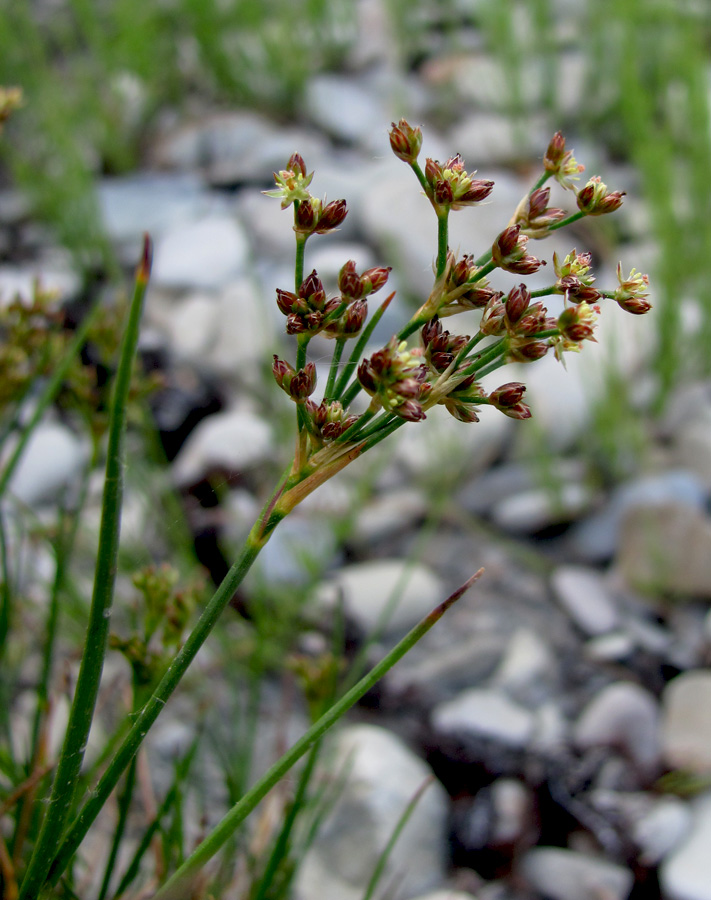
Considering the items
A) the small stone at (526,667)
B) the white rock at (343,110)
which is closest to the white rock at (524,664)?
the small stone at (526,667)

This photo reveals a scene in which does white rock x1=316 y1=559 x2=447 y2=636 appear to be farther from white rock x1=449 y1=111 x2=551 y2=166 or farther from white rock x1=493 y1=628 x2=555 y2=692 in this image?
white rock x1=449 y1=111 x2=551 y2=166

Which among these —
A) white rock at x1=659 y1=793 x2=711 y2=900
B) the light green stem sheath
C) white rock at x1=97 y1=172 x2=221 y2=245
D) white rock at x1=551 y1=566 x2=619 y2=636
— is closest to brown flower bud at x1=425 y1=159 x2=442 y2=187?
the light green stem sheath

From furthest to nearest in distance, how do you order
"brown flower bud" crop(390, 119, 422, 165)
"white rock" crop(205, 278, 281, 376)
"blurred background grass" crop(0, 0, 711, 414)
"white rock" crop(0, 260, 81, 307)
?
"white rock" crop(0, 260, 81, 307) → "white rock" crop(205, 278, 281, 376) → "blurred background grass" crop(0, 0, 711, 414) → "brown flower bud" crop(390, 119, 422, 165)

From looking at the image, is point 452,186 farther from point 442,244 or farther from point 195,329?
point 195,329

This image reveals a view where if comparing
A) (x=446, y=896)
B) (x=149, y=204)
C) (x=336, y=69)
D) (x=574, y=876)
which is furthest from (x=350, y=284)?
(x=336, y=69)

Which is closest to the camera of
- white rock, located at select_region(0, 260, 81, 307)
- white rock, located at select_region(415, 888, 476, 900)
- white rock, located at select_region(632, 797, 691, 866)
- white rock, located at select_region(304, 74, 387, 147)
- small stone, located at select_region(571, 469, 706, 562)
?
white rock, located at select_region(415, 888, 476, 900)

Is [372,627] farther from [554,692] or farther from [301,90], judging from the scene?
[301,90]

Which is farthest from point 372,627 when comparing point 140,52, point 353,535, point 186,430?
point 140,52

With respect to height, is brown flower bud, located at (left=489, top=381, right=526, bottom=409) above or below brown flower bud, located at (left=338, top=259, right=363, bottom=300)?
below
